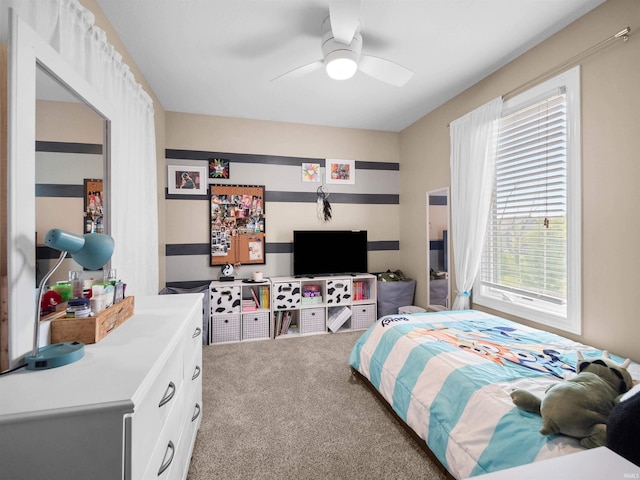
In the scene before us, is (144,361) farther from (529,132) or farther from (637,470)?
(529,132)

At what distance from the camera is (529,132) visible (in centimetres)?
242

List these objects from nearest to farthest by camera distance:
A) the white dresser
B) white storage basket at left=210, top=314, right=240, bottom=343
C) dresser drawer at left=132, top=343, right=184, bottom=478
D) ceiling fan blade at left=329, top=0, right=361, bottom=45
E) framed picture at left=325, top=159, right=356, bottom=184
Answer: the white dresser
dresser drawer at left=132, top=343, right=184, bottom=478
ceiling fan blade at left=329, top=0, right=361, bottom=45
white storage basket at left=210, top=314, right=240, bottom=343
framed picture at left=325, top=159, right=356, bottom=184

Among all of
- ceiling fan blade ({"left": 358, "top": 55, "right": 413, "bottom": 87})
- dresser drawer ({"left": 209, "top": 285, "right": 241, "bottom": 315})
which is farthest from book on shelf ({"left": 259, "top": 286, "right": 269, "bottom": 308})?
ceiling fan blade ({"left": 358, "top": 55, "right": 413, "bottom": 87})

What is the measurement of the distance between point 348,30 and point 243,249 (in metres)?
2.68

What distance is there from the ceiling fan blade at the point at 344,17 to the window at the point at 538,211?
1612 millimetres

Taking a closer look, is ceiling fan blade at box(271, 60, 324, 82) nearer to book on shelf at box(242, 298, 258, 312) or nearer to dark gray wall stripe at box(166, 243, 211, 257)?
dark gray wall stripe at box(166, 243, 211, 257)

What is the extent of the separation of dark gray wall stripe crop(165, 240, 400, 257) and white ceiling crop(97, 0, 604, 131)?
166 cm

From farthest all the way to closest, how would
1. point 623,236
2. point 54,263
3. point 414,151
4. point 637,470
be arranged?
point 414,151 < point 623,236 < point 54,263 < point 637,470

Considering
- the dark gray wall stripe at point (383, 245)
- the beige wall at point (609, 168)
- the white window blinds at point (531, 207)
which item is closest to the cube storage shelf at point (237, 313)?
the dark gray wall stripe at point (383, 245)

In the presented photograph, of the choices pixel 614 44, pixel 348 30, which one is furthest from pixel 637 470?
pixel 614 44

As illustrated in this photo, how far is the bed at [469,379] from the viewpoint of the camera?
46.6 inches

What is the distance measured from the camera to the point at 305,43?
230cm

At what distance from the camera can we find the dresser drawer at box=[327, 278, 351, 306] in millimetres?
3771

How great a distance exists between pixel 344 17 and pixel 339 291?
2890 millimetres
